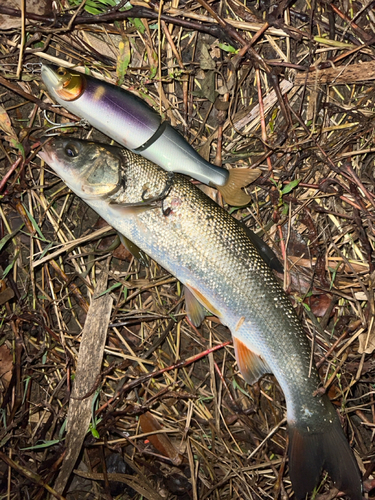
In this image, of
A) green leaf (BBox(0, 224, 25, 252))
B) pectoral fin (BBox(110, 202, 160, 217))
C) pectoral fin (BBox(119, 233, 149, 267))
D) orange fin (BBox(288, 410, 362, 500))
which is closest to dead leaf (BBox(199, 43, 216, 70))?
pectoral fin (BBox(110, 202, 160, 217))

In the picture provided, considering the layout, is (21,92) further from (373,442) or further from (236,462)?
(373,442)

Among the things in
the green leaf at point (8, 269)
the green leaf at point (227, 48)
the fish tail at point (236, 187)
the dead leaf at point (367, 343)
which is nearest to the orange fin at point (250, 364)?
the dead leaf at point (367, 343)

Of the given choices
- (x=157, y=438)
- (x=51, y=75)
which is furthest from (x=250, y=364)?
(x=51, y=75)

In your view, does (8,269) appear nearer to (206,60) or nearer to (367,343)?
(206,60)

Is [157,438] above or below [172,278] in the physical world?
below

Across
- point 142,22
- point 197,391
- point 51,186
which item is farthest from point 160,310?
point 142,22
